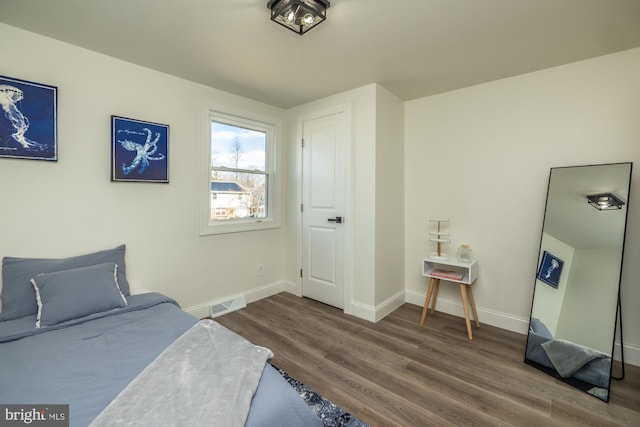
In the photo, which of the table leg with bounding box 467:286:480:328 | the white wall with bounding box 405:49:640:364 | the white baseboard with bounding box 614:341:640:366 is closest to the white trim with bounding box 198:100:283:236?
the white wall with bounding box 405:49:640:364

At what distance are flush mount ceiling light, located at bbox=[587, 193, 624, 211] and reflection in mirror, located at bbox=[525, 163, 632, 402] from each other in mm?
13

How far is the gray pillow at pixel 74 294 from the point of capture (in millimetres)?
1719

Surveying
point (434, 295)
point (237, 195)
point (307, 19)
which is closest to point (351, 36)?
point (307, 19)

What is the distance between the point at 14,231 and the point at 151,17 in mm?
1738

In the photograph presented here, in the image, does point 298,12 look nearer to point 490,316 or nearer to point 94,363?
point 94,363

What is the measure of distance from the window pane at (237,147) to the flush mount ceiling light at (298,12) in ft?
5.28

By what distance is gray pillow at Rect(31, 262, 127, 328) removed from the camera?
1719mm

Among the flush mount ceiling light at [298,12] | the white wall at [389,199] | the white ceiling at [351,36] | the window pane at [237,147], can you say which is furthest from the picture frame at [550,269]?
the window pane at [237,147]

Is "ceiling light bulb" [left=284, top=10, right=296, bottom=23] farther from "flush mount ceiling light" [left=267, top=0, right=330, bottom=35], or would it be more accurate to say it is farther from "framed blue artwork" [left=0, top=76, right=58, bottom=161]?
"framed blue artwork" [left=0, top=76, right=58, bottom=161]

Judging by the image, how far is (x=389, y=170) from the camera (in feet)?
10.4

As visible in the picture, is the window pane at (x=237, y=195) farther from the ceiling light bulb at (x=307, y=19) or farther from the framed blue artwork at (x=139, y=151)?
the ceiling light bulb at (x=307, y=19)

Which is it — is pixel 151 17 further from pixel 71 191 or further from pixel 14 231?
pixel 14 231

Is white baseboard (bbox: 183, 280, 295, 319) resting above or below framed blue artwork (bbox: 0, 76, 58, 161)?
Answer: below

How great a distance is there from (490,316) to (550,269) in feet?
2.59
